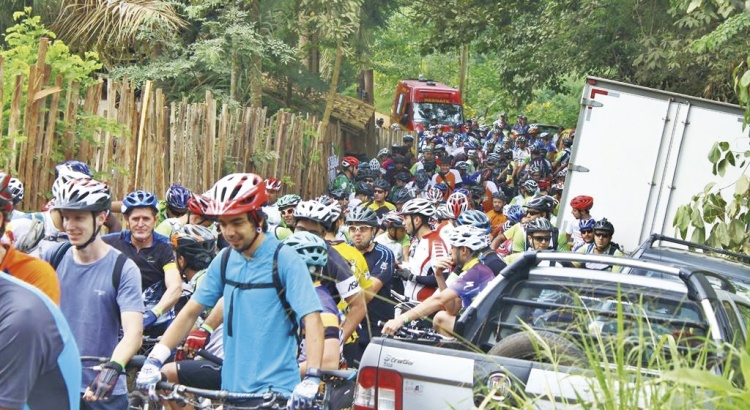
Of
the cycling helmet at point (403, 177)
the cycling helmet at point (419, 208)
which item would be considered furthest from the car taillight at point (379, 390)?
the cycling helmet at point (403, 177)

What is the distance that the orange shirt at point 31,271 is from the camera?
502cm

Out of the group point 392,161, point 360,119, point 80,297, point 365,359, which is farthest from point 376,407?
point 360,119

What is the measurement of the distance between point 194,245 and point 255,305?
258cm

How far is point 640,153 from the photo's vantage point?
16.1 m

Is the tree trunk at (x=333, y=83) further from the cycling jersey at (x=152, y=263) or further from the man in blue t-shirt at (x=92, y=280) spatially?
the man in blue t-shirt at (x=92, y=280)

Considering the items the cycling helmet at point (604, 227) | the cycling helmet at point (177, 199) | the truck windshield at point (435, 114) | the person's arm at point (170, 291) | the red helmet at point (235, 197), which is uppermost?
the truck windshield at point (435, 114)

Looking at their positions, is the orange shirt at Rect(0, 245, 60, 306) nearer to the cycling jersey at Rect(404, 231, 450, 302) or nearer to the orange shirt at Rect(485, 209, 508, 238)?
the cycling jersey at Rect(404, 231, 450, 302)

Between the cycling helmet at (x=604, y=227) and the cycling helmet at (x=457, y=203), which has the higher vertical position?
the cycling helmet at (x=604, y=227)

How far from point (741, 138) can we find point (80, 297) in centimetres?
1012

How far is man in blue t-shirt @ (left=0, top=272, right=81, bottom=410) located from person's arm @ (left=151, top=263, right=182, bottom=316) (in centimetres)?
344

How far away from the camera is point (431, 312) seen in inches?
359

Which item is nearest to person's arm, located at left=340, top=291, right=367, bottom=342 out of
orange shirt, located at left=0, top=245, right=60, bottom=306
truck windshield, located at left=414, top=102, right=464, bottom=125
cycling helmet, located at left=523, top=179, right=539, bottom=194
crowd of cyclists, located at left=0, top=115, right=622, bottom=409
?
crowd of cyclists, located at left=0, top=115, right=622, bottom=409

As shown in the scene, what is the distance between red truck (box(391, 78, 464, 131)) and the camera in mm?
40969

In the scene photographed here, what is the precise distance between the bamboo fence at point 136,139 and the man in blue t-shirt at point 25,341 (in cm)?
850
